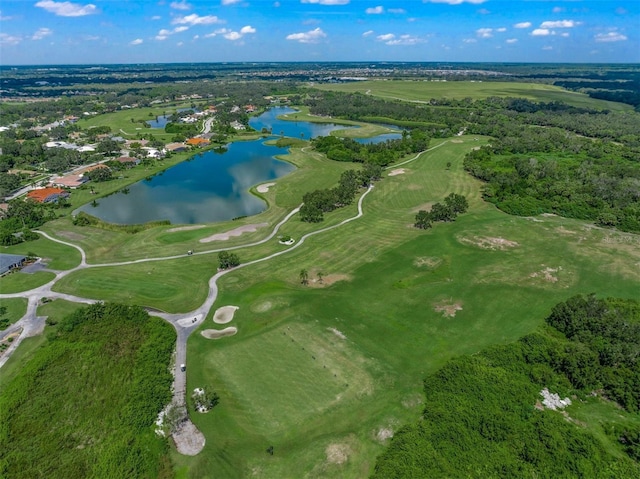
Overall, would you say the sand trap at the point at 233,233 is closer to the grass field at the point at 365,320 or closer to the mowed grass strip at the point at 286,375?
the grass field at the point at 365,320

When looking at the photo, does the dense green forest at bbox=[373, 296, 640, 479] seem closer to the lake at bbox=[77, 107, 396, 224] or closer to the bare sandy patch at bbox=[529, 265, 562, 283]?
the bare sandy patch at bbox=[529, 265, 562, 283]

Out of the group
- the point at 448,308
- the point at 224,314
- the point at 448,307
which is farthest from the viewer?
the point at 448,307

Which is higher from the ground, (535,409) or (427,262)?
(535,409)

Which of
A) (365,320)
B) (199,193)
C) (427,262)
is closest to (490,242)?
(427,262)

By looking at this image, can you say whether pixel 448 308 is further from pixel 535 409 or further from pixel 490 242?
pixel 490 242

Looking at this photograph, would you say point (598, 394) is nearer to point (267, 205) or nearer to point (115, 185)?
point (267, 205)

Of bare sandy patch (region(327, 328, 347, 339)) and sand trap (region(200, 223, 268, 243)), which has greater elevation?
sand trap (region(200, 223, 268, 243))

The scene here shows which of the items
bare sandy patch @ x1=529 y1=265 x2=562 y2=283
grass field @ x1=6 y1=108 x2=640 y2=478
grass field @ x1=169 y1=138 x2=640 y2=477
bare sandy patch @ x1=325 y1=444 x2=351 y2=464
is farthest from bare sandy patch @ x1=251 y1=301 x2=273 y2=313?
bare sandy patch @ x1=529 y1=265 x2=562 y2=283
